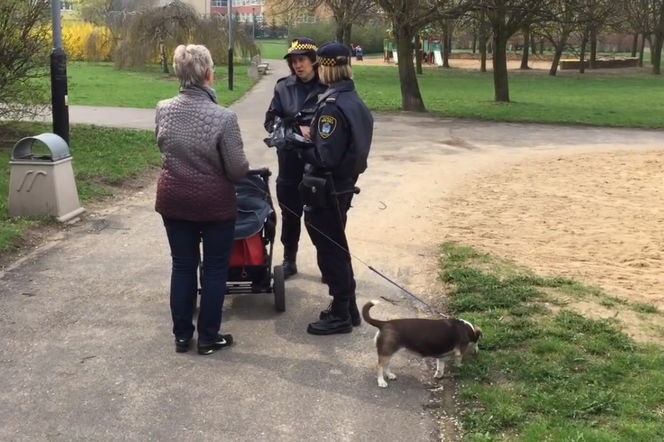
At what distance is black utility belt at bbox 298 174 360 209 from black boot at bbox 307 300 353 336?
725mm

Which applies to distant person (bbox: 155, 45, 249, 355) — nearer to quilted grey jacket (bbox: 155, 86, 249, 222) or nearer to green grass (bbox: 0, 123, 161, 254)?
quilted grey jacket (bbox: 155, 86, 249, 222)

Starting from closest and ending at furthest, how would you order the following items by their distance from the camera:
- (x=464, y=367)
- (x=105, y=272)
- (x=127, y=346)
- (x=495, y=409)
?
(x=495, y=409), (x=464, y=367), (x=127, y=346), (x=105, y=272)

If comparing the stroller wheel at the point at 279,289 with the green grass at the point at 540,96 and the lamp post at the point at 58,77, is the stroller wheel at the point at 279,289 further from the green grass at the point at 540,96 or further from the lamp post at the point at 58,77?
the green grass at the point at 540,96

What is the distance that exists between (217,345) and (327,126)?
61.9 inches

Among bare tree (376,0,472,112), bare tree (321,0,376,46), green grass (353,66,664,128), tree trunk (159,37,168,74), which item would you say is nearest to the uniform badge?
green grass (353,66,664,128)

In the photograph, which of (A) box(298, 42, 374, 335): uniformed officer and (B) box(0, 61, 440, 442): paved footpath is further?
(A) box(298, 42, 374, 335): uniformed officer

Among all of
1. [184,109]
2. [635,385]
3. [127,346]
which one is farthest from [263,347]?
[635,385]

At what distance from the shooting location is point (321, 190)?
5.04 m

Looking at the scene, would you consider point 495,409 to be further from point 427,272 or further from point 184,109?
point 427,272

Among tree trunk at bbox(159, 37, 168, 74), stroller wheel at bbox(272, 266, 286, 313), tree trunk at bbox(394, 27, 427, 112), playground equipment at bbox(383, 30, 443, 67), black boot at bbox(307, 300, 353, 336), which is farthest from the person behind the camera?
playground equipment at bbox(383, 30, 443, 67)

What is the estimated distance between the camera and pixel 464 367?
471 cm

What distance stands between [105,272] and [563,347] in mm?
3844

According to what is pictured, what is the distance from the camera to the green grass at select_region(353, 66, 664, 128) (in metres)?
23.5

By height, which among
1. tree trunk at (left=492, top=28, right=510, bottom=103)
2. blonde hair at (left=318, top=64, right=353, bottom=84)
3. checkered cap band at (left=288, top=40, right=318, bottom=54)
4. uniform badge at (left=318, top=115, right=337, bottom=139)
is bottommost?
uniform badge at (left=318, top=115, right=337, bottom=139)
